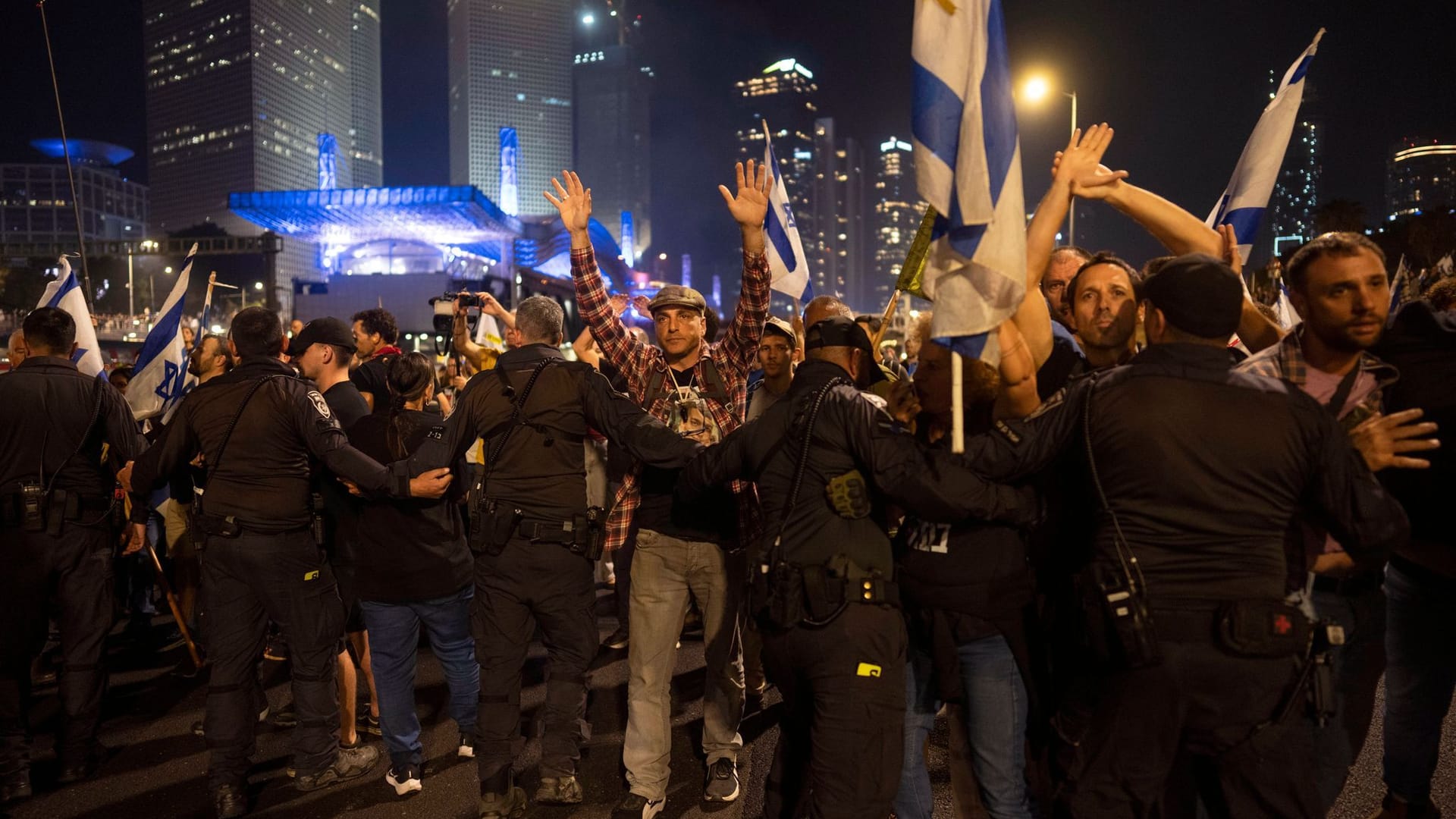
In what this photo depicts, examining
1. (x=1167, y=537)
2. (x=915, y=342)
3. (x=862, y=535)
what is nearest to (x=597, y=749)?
(x=862, y=535)

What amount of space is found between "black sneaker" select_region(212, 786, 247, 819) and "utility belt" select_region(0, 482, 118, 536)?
1724mm

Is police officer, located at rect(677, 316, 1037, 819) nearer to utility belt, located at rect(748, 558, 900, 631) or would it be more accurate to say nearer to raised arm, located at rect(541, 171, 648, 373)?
utility belt, located at rect(748, 558, 900, 631)

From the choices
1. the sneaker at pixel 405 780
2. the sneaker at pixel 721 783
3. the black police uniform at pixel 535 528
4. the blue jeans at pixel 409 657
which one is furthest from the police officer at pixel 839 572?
the sneaker at pixel 405 780

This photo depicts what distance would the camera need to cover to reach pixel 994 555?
282 centimetres

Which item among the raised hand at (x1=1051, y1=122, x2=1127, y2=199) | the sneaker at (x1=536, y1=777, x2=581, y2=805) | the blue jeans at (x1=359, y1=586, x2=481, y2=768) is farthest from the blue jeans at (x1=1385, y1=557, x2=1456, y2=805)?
the blue jeans at (x1=359, y1=586, x2=481, y2=768)

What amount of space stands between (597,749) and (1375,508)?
388 centimetres

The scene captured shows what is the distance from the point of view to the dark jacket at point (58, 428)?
4.52m

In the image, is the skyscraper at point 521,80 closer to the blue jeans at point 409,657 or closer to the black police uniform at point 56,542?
the black police uniform at point 56,542

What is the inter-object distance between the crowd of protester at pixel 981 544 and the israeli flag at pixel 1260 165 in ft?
2.11

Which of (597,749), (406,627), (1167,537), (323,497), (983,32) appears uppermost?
(983,32)

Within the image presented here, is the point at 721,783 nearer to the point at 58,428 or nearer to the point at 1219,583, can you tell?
the point at 1219,583

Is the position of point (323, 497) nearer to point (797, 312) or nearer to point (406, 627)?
Result: point (406, 627)

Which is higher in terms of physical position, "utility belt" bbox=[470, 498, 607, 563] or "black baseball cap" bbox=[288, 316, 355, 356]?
"black baseball cap" bbox=[288, 316, 355, 356]

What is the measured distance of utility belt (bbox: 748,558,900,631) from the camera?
2859mm
